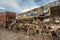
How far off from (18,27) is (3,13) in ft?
7.23

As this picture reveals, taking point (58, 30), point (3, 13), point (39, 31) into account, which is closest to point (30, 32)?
point (39, 31)

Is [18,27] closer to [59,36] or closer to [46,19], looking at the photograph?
[46,19]

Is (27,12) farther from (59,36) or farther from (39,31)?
(59,36)

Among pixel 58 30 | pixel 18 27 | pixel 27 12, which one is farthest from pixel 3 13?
→ pixel 58 30

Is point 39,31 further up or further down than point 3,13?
further down

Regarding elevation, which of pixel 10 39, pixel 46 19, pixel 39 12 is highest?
pixel 39 12

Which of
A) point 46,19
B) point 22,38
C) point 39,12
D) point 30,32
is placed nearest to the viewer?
point 22,38

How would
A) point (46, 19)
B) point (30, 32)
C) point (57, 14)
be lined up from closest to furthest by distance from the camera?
point (57, 14) < point (30, 32) < point (46, 19)

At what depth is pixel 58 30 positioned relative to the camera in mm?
2469

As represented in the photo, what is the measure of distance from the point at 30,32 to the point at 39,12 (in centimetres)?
93

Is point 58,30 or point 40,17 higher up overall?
point 40,17

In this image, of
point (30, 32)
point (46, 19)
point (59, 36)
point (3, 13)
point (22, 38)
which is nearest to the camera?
point (59, 36)

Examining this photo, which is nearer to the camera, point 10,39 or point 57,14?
point 10,39

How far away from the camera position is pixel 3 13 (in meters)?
5.34
